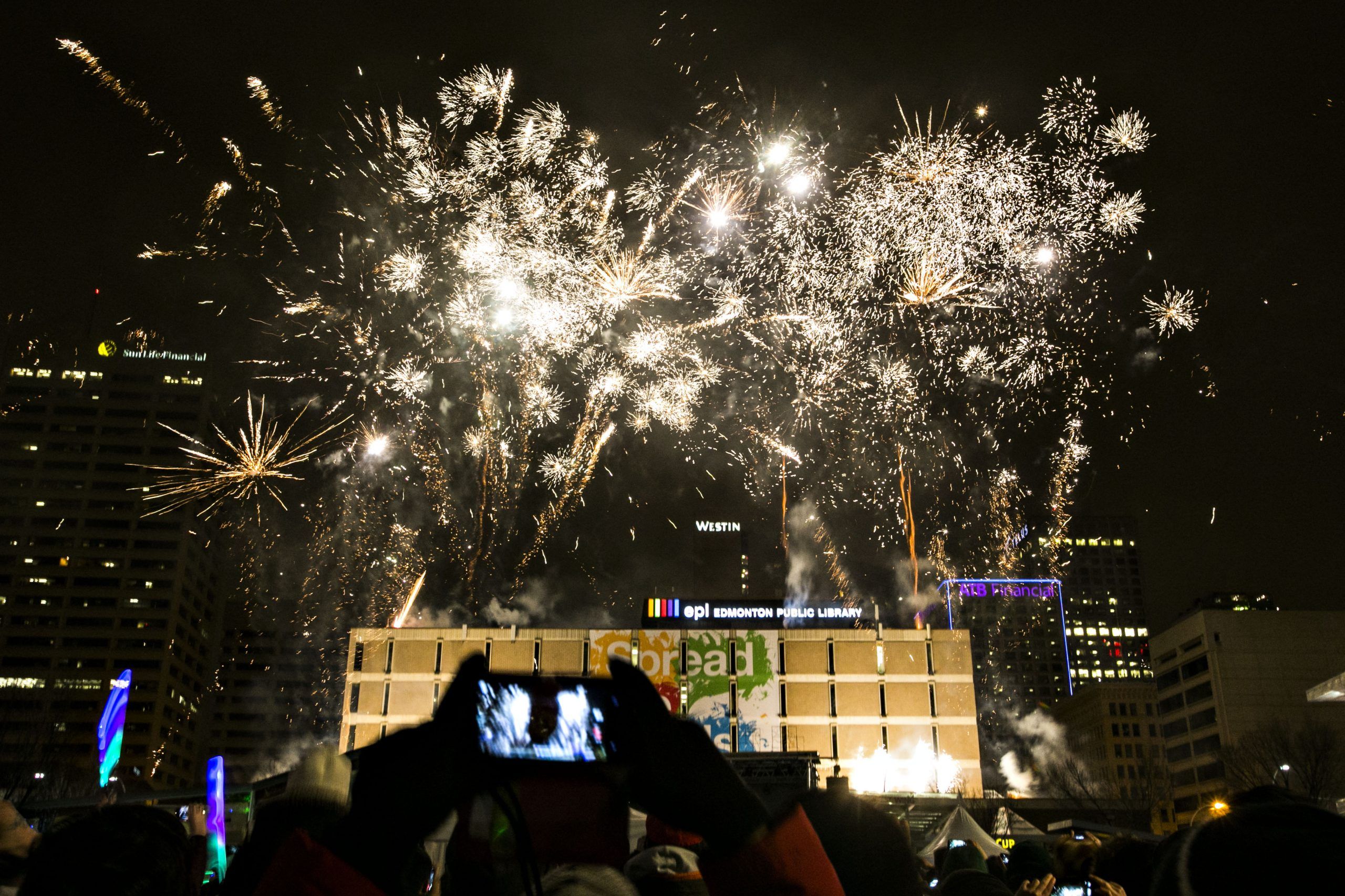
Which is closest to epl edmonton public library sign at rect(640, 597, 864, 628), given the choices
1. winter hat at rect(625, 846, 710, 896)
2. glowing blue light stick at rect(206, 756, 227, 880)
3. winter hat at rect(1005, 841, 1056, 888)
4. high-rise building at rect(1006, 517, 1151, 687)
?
glowing blue light stick at rect(206, 756, 227, 880)

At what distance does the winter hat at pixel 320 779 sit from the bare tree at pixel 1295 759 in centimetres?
5806

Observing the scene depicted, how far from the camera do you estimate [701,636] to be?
5934 cm

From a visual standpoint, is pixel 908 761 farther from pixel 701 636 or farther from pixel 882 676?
pixel 701 636

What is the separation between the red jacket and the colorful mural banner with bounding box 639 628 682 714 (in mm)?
56182

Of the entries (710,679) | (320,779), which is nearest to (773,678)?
(710,679)

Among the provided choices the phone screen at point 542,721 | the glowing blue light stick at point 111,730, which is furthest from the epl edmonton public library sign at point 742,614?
the phone screen at point 542,721

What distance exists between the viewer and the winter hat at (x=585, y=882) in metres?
1.42

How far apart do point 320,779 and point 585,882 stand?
4.97 ft

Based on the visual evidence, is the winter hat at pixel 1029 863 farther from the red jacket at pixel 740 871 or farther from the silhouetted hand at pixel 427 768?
the silhouetted hand at pixel 427 768

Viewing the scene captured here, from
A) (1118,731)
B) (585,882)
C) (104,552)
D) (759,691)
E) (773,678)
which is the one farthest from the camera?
(1118,731)

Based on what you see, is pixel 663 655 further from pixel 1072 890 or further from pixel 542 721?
pixel 542 721

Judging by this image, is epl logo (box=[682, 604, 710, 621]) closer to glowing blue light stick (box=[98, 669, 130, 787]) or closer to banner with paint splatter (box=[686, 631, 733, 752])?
banner with paint splatter (box=[686, 631, 733, 752])

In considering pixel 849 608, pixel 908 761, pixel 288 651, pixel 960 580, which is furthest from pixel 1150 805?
pixel 288 651

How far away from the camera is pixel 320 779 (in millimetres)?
2656
